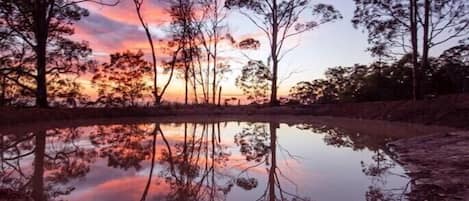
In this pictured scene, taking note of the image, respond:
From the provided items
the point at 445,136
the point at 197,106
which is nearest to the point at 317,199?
the point at 445,136

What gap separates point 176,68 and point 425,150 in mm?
22708

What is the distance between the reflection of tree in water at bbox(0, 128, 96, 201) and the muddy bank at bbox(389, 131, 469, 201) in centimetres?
409

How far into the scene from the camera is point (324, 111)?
81.6 ft

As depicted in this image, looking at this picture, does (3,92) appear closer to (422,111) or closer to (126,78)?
(126,78)

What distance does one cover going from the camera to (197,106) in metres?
27.2

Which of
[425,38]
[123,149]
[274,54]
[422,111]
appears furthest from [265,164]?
[274,54]

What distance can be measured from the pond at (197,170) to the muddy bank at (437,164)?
21cm

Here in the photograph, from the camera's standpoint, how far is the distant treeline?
21.6 meters

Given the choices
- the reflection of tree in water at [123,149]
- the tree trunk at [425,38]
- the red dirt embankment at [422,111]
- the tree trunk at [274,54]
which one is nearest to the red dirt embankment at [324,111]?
the red dirt embankment at [422,111]

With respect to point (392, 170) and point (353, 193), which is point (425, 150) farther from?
point (353, 193)

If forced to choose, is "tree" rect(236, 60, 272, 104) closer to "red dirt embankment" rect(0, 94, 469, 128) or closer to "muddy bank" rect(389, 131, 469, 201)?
"red dirt embankment" rect(0, 94, 469, 128)

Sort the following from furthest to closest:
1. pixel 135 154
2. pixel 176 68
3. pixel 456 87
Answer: pixel 176 68 < pixel 456 87 < pixel 135 154

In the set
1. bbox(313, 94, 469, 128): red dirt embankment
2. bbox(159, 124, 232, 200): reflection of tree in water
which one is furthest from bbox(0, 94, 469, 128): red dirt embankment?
bbox(159, 124, 232, 200): reflection of tree in water

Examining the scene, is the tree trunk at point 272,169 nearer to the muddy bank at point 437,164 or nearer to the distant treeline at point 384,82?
the muddy bank at point 437,164
